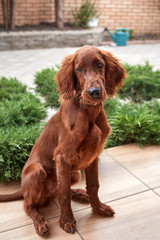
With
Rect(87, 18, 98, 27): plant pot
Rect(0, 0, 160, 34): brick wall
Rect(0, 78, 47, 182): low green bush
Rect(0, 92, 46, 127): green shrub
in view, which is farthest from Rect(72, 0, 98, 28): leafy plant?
Rect(0, 92, 46, 127): green shrub

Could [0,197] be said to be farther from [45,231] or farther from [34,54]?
[34,54]

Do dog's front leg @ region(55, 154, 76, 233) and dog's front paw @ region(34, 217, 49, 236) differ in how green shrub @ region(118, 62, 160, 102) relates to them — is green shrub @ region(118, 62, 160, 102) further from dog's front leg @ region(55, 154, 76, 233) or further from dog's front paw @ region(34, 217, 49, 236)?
dog's front paw @ region(34, 217, 49, 236)

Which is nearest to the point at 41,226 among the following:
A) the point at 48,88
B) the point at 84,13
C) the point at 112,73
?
the point at 112,73

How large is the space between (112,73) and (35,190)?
1034 mm

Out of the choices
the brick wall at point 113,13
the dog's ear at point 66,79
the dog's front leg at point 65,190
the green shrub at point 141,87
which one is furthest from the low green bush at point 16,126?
the brick wall at point 113,13

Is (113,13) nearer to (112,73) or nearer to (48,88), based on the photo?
(48,88)

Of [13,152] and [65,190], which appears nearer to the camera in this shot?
[65,190]

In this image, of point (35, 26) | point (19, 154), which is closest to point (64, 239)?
point (19, 154)

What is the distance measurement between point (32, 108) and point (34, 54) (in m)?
4.65

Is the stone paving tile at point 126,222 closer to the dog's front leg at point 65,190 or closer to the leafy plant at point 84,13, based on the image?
the dog's front leg at point 65,190

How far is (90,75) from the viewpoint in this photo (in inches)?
68.7

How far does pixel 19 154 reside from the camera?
107 inches

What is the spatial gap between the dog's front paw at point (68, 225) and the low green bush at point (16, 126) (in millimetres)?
744

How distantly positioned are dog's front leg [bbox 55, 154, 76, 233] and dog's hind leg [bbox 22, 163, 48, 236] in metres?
0.15
